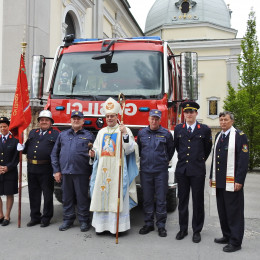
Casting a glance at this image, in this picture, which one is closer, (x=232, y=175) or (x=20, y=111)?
(x=232, y=175)

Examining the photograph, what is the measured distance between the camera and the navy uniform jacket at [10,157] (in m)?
5.28

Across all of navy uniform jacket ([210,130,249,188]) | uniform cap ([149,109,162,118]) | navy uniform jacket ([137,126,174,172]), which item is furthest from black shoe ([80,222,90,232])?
navy uniform jacket ([210,130,249,188])

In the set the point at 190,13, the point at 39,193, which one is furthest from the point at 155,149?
the point at 190,13

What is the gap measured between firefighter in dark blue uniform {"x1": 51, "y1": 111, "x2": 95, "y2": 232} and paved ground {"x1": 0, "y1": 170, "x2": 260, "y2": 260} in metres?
0.29

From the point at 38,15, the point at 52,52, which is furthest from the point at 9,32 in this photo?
the point at 52,52

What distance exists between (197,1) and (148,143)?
38.2 m

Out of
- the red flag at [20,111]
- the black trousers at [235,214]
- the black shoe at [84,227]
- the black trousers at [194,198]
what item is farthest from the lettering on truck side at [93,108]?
the black trousers at [235,214]

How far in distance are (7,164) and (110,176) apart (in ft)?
5.50

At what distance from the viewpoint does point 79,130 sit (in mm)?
5129

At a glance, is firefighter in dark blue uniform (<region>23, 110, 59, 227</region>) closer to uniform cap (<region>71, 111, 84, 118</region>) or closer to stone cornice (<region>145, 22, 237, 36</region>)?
uniform cap (<region>71, 111, 84, 118</region>)

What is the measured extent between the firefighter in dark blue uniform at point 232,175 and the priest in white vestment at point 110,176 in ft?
3.99

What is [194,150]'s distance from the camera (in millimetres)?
4688

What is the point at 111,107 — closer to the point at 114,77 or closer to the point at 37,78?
the point at 114,77

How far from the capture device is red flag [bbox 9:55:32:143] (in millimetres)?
5500
